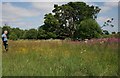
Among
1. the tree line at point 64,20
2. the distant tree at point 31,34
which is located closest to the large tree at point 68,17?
the tree line at point 64,20

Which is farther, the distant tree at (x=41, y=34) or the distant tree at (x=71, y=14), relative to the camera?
the distant tree at (x=71, y=14)

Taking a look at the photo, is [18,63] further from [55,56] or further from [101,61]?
[101,61]

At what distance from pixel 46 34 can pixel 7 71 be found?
143ft

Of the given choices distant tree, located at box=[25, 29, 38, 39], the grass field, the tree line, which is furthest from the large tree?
the grass field

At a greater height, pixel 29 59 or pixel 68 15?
pixel 68 15

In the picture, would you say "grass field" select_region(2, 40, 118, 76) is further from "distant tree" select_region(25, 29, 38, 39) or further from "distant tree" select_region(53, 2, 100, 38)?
"distant tree" select_region(53, 2, 100, 38)

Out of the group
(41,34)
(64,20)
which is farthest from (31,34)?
(64,20)

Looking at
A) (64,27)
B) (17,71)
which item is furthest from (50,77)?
(64,27)

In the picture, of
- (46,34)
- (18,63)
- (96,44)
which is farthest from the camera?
(46,34)

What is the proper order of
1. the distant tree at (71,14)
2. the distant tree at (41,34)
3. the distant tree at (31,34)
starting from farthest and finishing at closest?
the distant tree at (71,14) → the distant tree at (41,34) → the distant tree at (31,34)

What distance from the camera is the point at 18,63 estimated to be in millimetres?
9922

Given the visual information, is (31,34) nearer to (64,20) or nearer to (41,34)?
(41,34)

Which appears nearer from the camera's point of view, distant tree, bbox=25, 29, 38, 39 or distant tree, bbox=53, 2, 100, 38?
distant tree, bbox=25, 29, 38, 39

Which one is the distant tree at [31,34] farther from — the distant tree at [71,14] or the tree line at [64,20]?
the distant tree at [71,14]
